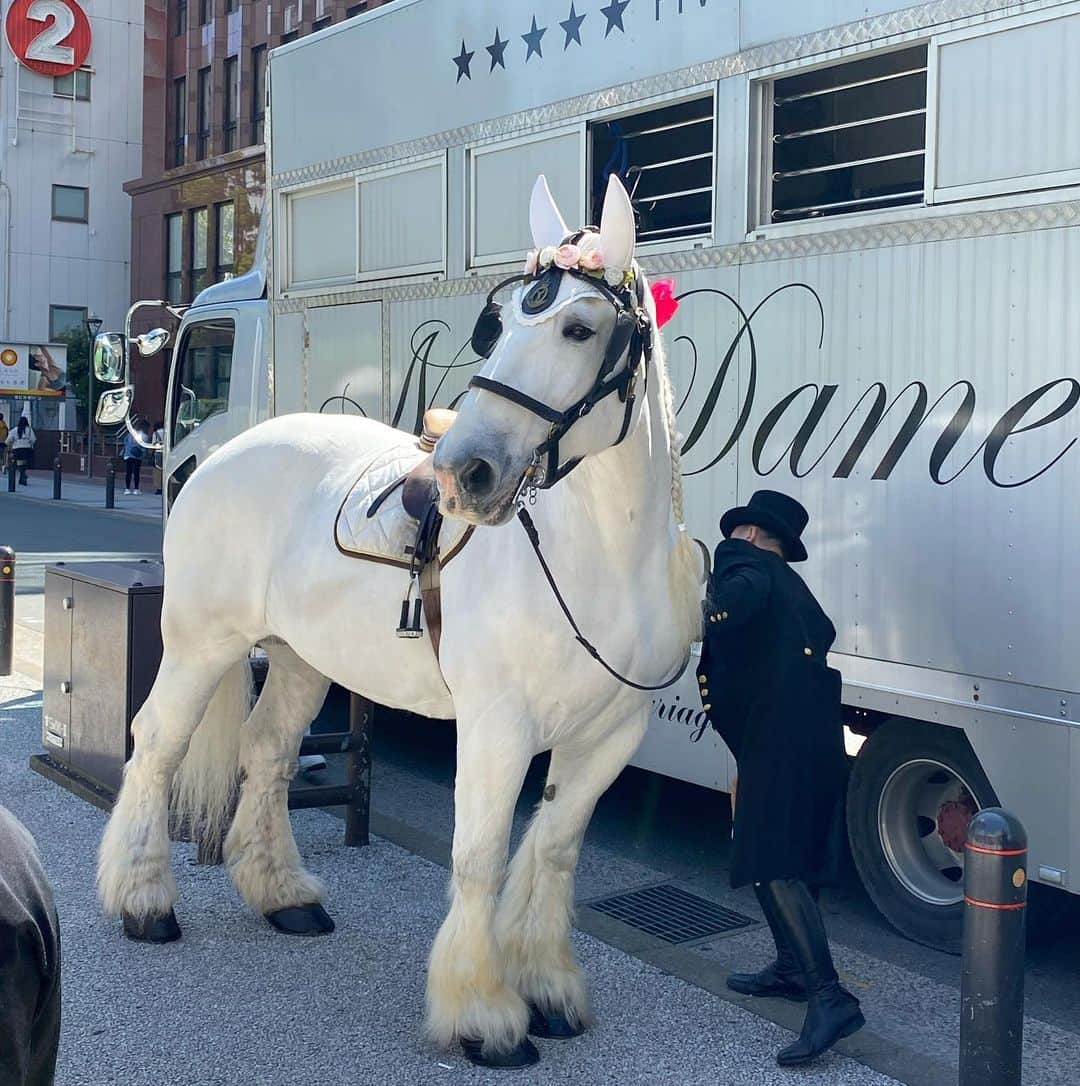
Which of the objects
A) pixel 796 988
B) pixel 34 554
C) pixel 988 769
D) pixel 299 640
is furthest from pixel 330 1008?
pixel 34 554

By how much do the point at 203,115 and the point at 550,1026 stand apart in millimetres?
40293

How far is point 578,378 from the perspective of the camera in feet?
11.3

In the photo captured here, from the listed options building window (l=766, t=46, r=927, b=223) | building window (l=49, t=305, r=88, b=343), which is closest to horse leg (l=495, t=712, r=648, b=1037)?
building window (l=766, t=46, r=927, b=223)

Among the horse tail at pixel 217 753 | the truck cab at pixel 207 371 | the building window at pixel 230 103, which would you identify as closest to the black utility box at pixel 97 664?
the horse tail at pixel 217 753

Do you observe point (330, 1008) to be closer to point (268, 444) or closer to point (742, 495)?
point (268, 444)

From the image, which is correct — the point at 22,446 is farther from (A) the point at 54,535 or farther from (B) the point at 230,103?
(A) the point at 54,535

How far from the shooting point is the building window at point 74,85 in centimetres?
4722

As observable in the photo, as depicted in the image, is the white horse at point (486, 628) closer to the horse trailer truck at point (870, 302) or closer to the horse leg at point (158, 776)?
the horse leg at point (158, 776)

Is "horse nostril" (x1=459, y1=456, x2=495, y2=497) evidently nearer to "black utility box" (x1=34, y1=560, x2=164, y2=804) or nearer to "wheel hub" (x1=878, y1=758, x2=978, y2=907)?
"wheel hub" (x1=878, y1=758, x2=978, y2=907)

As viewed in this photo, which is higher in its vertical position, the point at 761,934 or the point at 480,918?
the point at 480,918

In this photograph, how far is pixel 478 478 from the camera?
3.29 meters

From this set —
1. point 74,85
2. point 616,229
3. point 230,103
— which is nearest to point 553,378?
point 616,229

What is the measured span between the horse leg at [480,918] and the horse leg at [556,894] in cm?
21

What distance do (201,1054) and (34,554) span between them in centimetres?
1533
